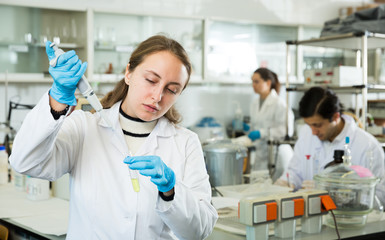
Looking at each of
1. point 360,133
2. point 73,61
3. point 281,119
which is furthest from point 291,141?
point 73,61

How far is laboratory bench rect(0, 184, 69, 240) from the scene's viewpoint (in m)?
1.92

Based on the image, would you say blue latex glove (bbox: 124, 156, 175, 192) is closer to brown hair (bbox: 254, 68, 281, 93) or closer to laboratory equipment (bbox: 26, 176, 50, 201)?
laboratory equipment (bbox: 26, 176, 50, 201)

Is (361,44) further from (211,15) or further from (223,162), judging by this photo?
(211,15)

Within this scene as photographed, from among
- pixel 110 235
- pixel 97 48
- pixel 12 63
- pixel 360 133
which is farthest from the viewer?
pixel 97 48

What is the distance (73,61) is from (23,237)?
1.04 metres

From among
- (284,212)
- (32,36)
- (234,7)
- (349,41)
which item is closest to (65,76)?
(284,212)

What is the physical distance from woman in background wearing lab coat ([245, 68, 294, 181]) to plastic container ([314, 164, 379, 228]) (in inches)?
89.2

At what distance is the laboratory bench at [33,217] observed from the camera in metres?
1.92

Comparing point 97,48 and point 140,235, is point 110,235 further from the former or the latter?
point 97,48

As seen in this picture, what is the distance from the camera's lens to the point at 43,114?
1.29m

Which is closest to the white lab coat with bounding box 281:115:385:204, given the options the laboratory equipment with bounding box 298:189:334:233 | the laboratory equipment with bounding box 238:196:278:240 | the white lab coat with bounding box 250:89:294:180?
the laboratory equipment with bounding box 298:189:334:233

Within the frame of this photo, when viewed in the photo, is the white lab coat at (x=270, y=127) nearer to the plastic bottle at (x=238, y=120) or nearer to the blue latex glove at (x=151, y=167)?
the plastic bottle at (x=238, y=120)

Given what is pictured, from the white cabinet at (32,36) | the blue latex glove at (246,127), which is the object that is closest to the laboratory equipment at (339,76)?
the blue latex glove at (246,127)

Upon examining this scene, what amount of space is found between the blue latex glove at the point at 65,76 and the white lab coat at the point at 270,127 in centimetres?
330
